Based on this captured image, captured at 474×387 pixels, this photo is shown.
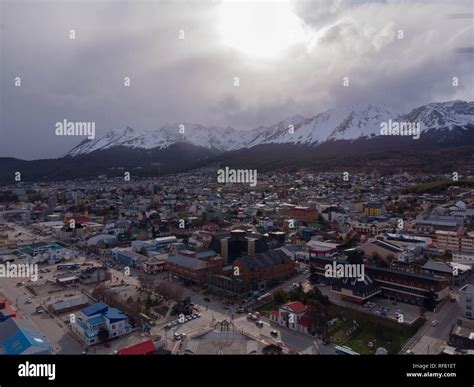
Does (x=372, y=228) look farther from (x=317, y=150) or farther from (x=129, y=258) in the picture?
(x=317, y=150)

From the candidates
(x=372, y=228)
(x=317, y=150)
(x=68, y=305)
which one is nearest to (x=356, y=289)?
(x=68, y=305)

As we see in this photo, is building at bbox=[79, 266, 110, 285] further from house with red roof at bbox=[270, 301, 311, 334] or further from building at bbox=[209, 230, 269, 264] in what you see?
house with red roof at bbox=[270, 301, 311, 334]

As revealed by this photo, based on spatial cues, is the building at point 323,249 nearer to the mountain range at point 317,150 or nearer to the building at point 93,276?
the building at point 93,276

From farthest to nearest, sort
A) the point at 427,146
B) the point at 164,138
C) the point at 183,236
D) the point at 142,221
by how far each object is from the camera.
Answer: the point at 164,138
the point at 427,146
the point at 142,221
the point at 183,236

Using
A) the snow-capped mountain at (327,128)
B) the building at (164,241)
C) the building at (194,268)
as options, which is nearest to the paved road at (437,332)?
the building at (194,268)

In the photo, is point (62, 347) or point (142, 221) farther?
point (142, 221)
